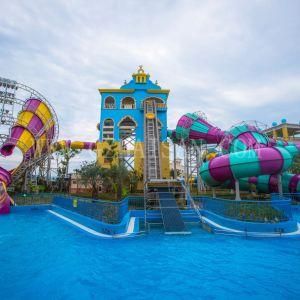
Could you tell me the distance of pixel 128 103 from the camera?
3350 centimetres

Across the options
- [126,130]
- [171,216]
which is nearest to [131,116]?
[126,130]

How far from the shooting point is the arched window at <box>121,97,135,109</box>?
3214cm

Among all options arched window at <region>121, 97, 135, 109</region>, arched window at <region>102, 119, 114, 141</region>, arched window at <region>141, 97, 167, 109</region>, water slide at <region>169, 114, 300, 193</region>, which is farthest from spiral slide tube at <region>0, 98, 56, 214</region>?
water slide at <region>169, 114, 300, 193</region>

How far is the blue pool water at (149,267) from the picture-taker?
5555 mm

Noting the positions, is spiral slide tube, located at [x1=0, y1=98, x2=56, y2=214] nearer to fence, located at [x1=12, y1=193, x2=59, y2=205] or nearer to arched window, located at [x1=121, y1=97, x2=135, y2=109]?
fence, located at [x1=12, y1=193, x2=59, y2=205]

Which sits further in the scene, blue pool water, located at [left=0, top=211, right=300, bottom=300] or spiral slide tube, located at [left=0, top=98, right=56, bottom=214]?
spiral slide tube, located at [left=0, top=98, right=56, bottom=214]

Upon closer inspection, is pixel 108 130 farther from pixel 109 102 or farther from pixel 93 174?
pixel 93 174

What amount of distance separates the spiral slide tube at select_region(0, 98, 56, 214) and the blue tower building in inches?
239

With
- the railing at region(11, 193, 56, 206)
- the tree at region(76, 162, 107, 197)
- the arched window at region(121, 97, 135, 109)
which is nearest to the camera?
the railing at region(11, 193, 56, 206)

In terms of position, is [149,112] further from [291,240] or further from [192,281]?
[192,281]

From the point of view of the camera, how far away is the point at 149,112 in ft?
96.6

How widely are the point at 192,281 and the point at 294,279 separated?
2.62 meters

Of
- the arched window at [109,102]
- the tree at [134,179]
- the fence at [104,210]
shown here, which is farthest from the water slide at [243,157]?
the arched window at [109,102]

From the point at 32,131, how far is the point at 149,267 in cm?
2201
